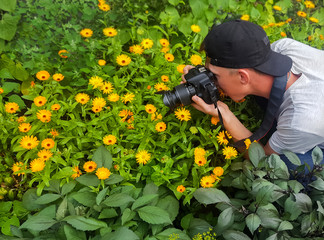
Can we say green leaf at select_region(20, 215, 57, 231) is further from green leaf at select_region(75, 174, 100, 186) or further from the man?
the man

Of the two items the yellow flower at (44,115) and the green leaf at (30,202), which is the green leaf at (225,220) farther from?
the yellow flower at (44,115)

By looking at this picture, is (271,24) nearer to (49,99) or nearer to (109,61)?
(109,61)

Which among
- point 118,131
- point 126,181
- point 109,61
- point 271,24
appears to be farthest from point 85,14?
point 271,24

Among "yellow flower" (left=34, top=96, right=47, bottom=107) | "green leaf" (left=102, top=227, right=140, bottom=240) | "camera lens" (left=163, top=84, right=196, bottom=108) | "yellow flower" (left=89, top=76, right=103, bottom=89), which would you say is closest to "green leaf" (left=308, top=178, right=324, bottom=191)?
"camera lens" (left=163, top=84, right=196, bottom=108)

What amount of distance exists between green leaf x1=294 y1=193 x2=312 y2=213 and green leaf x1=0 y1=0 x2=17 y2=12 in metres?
2.46

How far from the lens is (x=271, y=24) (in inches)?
101

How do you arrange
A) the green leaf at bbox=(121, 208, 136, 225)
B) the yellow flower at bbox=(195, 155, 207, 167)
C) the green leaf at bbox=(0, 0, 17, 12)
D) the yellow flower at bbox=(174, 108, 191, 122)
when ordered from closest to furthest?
the green leaf at bbox=(121, 208, 136, 225) < the yellow flower at bbox=(195, 155, 207, 167) < the yellow flower at bbox=(174, 108, 191, 122) < the green leaf at bbox=(0, 0, 17, 12)

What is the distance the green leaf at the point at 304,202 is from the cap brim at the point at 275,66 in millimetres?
680

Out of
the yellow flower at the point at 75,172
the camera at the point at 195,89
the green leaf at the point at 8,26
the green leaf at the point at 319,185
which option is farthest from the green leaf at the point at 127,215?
the green leaf at the point at 8,26

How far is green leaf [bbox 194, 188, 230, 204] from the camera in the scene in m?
1.61

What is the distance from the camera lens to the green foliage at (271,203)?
1468 millimetres

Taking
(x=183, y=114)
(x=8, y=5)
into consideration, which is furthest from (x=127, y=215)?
(x=8, y=5)

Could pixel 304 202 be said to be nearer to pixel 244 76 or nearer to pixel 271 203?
pixel 271 203

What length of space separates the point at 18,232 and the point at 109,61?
4.67 ft
